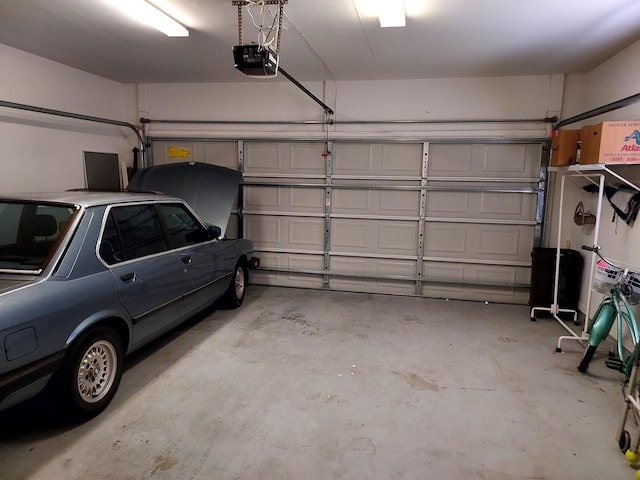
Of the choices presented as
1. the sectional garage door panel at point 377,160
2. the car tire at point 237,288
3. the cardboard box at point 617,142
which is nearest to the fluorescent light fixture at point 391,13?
the cardboard box at point 617,142

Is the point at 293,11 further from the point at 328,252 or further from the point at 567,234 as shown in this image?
the point at 567,234

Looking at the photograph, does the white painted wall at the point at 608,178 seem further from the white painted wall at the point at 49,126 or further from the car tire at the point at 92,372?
the white painted wall at the point at 49,126

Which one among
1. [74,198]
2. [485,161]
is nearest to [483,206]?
[485,161]

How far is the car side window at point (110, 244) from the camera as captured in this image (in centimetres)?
279

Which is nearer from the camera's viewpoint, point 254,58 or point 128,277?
point 128,277

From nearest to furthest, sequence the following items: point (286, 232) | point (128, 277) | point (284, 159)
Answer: point (128, 277) < point (284, 159) < point (286, 232)

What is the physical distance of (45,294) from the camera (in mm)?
2254

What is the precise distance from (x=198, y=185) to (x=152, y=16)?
2.01 m

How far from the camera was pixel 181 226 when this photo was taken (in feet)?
12.8

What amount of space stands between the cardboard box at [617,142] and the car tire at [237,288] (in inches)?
153

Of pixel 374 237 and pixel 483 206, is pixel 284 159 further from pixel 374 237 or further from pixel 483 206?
pixel 483 206

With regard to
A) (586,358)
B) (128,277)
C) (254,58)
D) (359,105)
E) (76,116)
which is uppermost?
(359,105)

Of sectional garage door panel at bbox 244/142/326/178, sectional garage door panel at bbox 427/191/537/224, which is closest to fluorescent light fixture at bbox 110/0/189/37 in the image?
sectional garage door panel at bbox 244/142/326/178

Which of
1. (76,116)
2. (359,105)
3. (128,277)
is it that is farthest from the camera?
(359,105)
